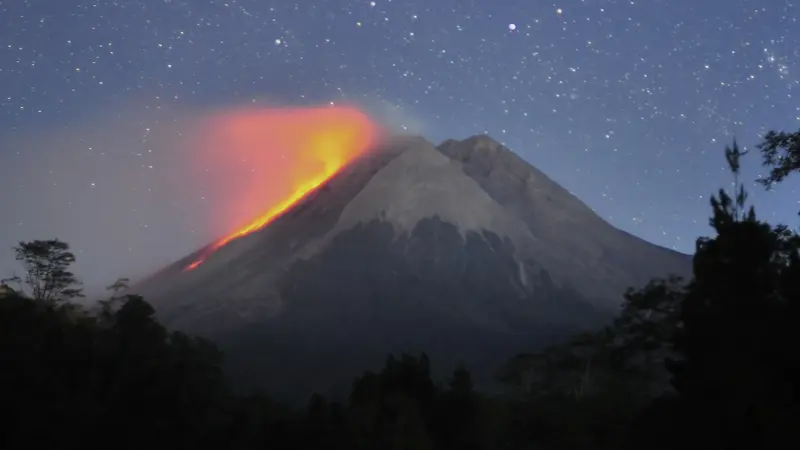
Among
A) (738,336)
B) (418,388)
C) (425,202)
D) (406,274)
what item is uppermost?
(425,202)

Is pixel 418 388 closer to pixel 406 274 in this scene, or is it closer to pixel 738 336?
pixel 738 336

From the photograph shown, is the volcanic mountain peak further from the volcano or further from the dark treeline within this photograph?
the dark treeline

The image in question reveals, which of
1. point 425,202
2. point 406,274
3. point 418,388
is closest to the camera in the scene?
point 418,388

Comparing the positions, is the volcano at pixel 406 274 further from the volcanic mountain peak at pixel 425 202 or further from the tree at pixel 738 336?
the tree at pixel 738 336

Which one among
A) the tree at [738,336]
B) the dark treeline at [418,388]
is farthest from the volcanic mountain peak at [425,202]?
the tree at [738,336]

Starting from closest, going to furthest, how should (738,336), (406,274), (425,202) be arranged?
(738,336) < (406,274) < (425,202)

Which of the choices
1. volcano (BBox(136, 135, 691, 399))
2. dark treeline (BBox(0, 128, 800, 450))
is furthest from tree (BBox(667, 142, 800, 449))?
volcano (BBox(136, 135, 691, 399))

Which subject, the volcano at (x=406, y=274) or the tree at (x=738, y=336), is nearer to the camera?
the tree at (x=738, y=336)

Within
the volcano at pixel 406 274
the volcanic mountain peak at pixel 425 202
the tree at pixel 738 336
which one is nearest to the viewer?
the tree at pixel 738 336

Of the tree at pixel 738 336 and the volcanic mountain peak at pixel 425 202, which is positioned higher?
the volcanic mountain peak at pixel 425 202

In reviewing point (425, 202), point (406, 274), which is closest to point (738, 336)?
point (406, 274)
